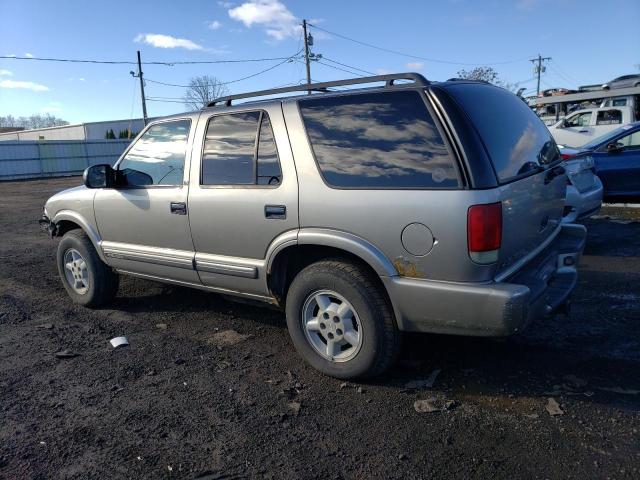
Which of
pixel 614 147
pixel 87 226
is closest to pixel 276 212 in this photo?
pixel 87 226

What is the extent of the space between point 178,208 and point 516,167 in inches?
105

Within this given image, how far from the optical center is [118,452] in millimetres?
2850

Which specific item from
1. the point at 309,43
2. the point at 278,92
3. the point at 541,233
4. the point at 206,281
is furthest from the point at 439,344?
the point at 309,43

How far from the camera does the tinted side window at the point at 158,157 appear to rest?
4.33 metres

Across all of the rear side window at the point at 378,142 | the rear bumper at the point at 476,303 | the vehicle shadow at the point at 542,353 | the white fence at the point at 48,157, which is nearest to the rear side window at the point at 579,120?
the vehicle shadow at the point at 542,353

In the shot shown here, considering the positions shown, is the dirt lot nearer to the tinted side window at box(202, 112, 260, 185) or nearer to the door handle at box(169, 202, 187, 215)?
the door handle at box(169, 202, 187, 215)

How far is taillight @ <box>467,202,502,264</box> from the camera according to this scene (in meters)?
2.83

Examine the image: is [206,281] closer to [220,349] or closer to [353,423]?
[220,349]

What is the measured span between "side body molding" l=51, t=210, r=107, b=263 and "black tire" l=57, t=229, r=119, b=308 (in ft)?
0.33

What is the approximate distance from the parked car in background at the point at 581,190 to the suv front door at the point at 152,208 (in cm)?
479

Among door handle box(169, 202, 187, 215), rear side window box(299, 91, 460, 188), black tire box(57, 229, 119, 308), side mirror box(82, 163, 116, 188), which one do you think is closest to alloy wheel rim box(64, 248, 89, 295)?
black tire box(57, 229, 119, 308)

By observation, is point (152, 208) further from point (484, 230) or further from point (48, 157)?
point (48, 157)

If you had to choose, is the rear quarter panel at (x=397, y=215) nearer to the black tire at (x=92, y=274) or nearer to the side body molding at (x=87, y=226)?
the side body molding at (x=87, y=226)

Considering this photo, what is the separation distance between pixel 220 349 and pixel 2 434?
1611mm
